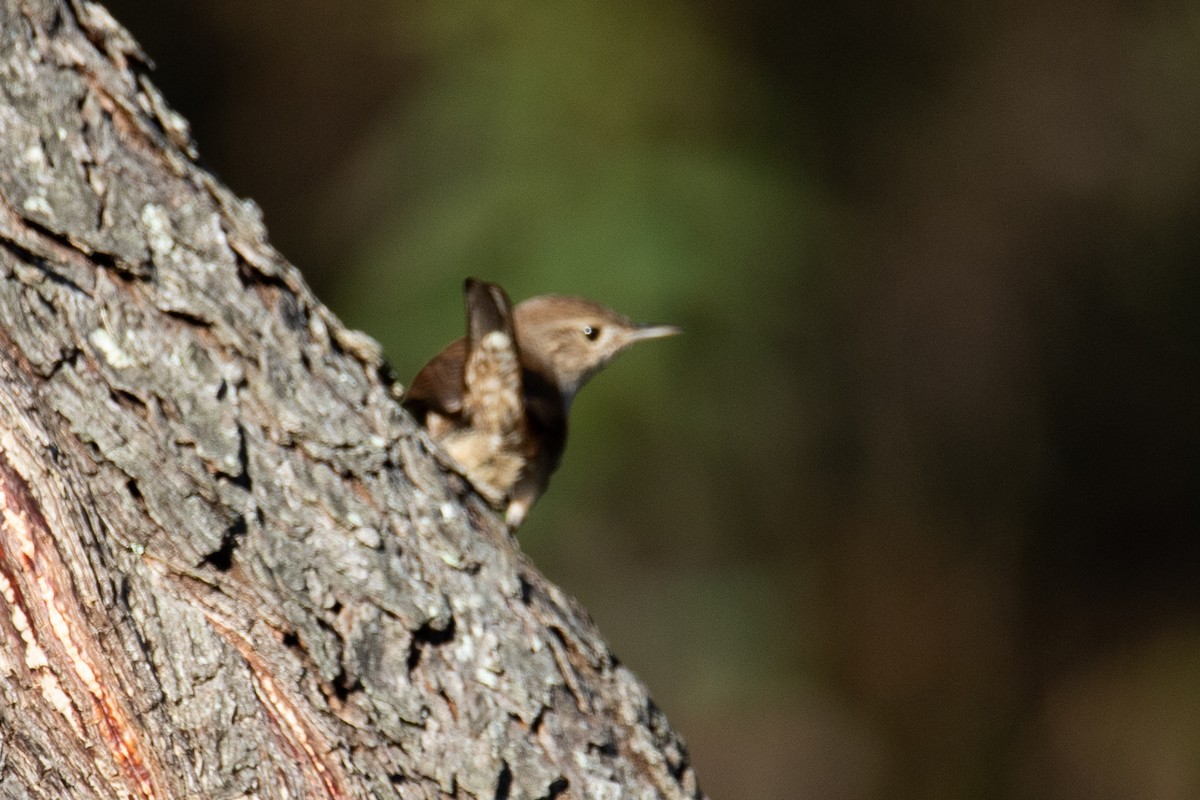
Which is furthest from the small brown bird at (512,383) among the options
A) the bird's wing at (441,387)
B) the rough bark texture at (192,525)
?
the rough bark texture at (192,525)

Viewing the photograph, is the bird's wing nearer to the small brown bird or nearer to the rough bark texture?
the small brown bird

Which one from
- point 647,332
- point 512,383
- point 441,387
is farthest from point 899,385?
point 512,383

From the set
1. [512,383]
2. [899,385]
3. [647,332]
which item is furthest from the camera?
[899,385]

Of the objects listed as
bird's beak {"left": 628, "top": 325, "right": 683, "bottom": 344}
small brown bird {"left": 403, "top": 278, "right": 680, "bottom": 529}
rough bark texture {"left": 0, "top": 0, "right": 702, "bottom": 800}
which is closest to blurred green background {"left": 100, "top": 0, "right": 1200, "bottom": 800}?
bird's beak {"left": 628, "top": 325, "right": 683, "bottom": 344}

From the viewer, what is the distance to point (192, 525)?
1852mm

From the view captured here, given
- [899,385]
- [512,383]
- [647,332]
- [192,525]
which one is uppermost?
[899,385]

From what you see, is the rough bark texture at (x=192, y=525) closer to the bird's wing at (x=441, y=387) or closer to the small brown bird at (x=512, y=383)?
the small brown bird at (x=512, y=383)

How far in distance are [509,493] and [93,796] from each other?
187 cm

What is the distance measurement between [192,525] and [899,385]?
20.2ft

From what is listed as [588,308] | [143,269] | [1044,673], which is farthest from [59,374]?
[1044,673]

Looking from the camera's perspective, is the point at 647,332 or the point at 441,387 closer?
the point at 441,387

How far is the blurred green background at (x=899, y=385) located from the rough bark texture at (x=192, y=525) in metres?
4.51

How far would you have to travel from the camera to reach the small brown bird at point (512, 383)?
295 cm

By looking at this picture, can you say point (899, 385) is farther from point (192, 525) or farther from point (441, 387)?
point (192, 525)
